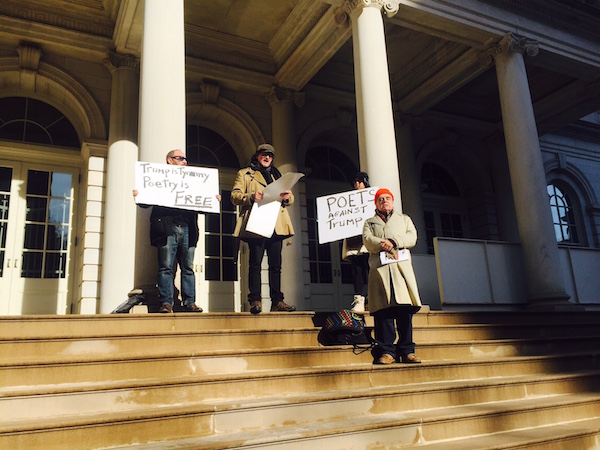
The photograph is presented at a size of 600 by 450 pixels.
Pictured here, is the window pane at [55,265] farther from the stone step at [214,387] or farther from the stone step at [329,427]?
the stone step at [329,427]

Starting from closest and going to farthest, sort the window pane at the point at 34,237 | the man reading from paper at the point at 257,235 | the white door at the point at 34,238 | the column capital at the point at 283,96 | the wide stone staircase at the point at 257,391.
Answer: the wide stone staircase at the point at 257,391 → the man reading from paper at the point at 257,235 → the white door at the point at 34,238 → the window pane at the point at 34,237 → the column capital at the point at 283,96

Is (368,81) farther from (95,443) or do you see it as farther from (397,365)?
(95,443)

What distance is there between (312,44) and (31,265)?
6240 mm

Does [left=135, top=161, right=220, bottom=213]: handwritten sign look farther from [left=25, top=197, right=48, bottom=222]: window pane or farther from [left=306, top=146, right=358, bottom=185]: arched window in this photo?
[left=306, top=146, right=358, bottom=185]: arched window

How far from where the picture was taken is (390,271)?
15.2 ft

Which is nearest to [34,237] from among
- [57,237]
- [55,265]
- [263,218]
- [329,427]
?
[57,237]

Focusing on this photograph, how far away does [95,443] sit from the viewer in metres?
3.09

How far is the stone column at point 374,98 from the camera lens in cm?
733

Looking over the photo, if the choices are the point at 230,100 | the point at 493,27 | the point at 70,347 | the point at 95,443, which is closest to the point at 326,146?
the point at 230,100

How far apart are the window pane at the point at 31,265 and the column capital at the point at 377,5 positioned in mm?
6526

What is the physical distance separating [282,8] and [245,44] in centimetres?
120

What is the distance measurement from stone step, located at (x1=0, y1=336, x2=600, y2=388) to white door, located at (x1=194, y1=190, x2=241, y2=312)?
5441mm

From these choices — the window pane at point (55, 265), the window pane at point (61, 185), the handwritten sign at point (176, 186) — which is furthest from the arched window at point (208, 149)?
the handwritten sign at point (176, 186)

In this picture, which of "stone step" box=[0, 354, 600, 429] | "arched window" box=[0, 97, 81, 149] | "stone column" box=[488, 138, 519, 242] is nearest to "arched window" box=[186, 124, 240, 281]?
"arched window" box=[0, 97, 81, 149]
